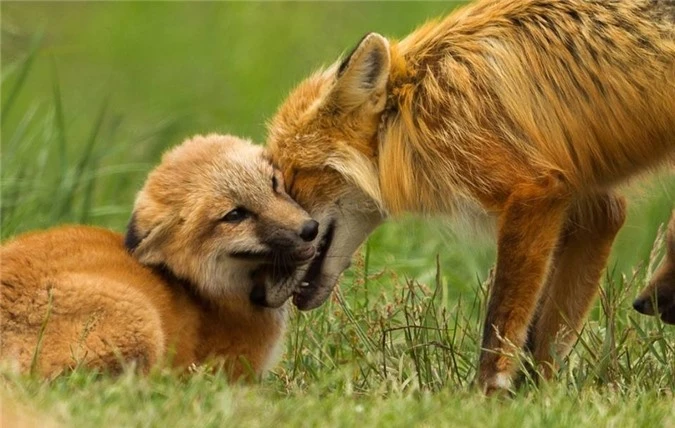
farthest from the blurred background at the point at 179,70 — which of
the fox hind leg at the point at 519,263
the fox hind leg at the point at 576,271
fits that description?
the fox hind leg at the point at 519,263

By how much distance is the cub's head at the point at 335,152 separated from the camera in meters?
6.68

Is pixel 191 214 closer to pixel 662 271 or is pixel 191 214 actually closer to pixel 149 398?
pixel 149 398

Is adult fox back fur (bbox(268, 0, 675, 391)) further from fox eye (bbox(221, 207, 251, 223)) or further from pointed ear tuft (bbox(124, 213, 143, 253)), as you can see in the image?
pointed ear tuft (bbox(124, 213, 143, 253))

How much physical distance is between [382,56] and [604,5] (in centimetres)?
104

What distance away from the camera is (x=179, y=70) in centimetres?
1766

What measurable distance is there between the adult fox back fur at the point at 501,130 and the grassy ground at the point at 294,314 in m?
0.29

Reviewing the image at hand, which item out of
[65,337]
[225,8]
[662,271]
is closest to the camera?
[65,337]

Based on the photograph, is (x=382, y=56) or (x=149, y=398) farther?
(x=382, y=56)

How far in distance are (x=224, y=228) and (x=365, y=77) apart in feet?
3.22

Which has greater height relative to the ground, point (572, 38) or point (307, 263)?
point (572, 38)

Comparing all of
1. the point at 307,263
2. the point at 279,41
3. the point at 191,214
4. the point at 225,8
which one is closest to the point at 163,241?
the point at 191,214

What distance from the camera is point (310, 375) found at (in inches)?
269

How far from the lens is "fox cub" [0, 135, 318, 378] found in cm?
621

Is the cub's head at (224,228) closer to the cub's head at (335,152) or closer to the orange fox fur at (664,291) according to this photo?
the cub's head at (335,152)
